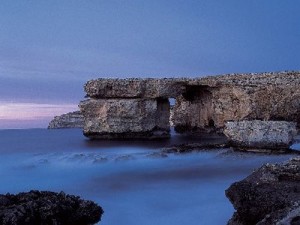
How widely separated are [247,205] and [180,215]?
3.12m

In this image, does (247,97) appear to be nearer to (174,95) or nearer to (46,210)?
(174,95)

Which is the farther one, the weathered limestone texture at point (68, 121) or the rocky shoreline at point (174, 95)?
the weathered limestone texture at point (68, 121)

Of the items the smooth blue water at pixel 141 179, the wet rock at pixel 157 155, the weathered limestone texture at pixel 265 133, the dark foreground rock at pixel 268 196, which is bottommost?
the smooth blue water at pixel 141 179

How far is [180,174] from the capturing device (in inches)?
436

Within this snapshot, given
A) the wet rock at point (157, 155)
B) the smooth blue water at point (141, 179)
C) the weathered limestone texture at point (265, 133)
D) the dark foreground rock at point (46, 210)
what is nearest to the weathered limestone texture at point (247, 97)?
the smooth blue water at point (141, 179)

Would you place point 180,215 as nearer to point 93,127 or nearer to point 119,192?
point 119,192

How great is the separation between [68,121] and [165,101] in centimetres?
3627

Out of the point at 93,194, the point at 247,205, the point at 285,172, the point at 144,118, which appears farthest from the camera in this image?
the point at 144,118

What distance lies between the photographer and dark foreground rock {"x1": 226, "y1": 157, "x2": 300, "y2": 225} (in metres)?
3.53

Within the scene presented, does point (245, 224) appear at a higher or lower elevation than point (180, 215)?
higher

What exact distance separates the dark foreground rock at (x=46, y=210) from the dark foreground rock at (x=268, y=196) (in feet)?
4.97

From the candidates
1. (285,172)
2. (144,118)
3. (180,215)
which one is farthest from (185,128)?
(285,172)

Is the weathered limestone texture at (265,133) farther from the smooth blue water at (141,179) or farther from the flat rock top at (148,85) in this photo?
the flat rock top at (148,85)

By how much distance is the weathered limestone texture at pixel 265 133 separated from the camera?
12039 millimetres
